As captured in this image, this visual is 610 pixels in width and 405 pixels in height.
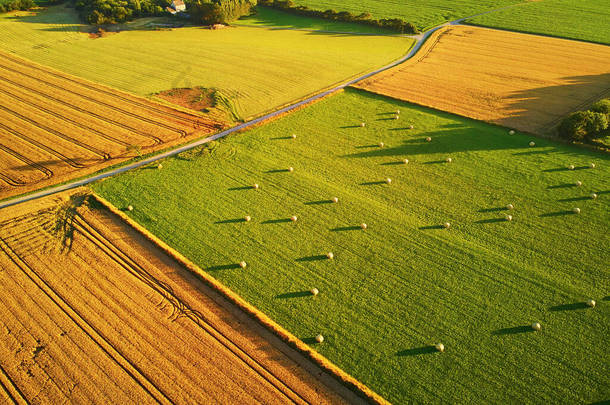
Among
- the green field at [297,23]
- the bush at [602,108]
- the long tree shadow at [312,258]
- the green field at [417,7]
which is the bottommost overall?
the long tree shadow at [312,258]

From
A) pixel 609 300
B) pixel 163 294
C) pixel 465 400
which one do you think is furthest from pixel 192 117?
pixel 609 300

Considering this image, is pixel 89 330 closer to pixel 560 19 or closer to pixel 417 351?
pixel 417 351

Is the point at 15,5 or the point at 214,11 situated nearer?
the point at 214,11

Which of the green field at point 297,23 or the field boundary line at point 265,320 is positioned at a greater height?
the green field at point 297,23

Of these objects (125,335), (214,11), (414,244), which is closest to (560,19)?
(214,11)

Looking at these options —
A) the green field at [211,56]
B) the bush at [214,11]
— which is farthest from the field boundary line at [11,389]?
the bush at [214,11]

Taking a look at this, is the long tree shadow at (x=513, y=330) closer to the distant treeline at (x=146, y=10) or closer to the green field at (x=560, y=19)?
the green field at (x=560, y=19)
